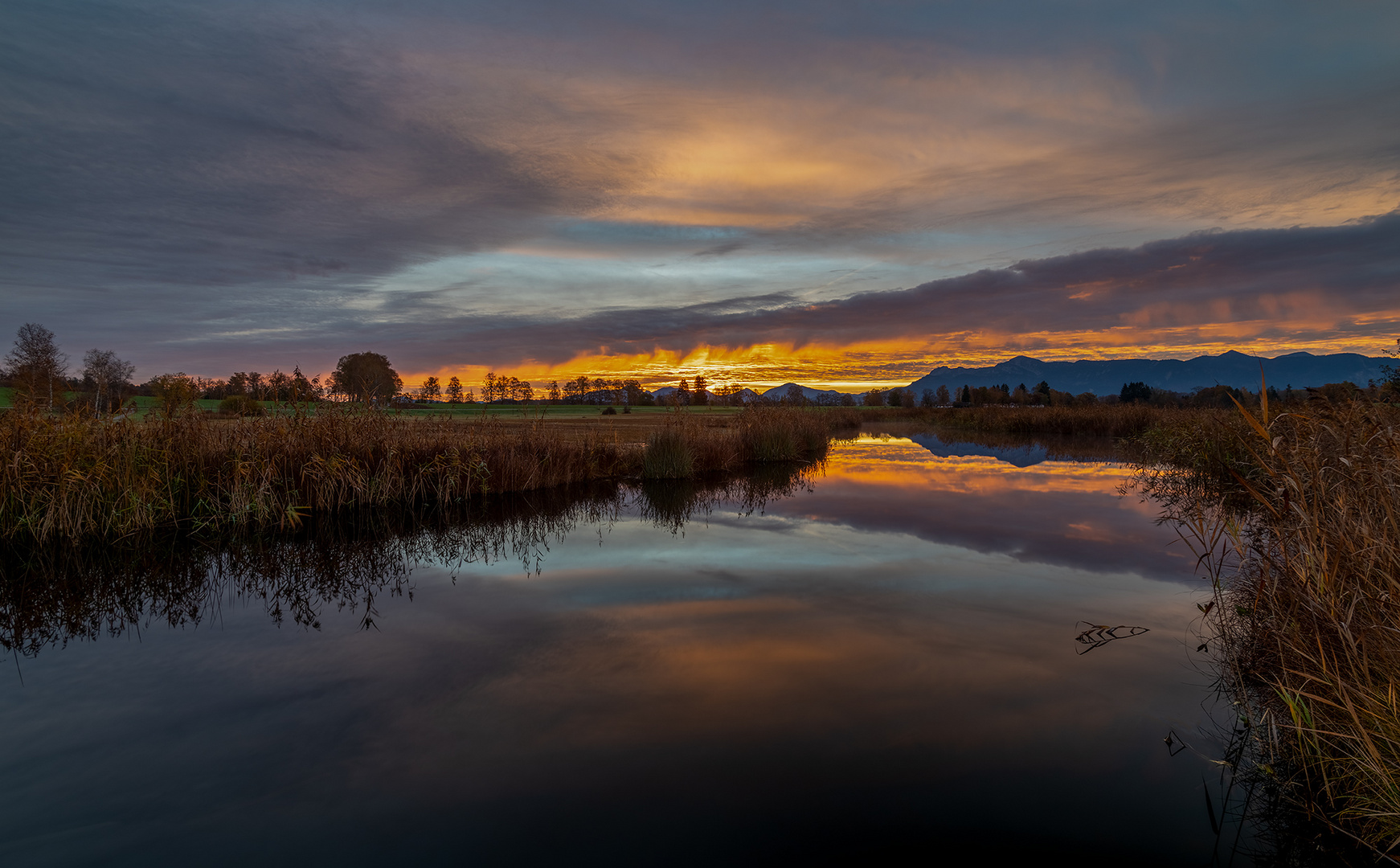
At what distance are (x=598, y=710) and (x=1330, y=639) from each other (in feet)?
16.6

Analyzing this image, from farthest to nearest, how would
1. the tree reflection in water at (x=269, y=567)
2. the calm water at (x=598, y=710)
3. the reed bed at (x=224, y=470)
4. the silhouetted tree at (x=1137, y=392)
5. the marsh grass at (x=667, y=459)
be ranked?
the silhouetted tree at (x=1137, y=392), the marsh grass at (x=667, y=459), the reed bed at (x=224, y=470), the tree reflection in water at (x=269, y=567), the calm water at (x=598, y=710)

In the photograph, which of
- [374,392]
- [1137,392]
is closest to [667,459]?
[374,392]

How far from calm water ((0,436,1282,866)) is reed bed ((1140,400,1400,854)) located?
0.49 m

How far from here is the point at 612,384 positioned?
87.5m

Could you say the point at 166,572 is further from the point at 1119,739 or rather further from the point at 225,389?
the point at 225,389

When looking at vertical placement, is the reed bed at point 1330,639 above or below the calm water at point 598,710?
above

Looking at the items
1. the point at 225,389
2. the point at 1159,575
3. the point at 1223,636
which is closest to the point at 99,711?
the point at 1223,636

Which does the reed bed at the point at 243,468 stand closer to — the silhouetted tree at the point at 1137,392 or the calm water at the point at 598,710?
the calm water at the point at 598,710

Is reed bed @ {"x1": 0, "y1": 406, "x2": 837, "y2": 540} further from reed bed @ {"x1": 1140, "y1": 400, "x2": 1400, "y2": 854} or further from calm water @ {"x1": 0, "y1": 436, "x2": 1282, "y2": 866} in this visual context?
reed bed @ {"x1": 1140, "y1": 400, "x2": 1400, "y2": 854}

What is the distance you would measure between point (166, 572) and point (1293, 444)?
13.1 metres

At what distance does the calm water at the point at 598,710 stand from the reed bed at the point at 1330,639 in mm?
489

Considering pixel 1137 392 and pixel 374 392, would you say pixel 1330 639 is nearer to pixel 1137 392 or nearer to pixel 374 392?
pixel 374 392

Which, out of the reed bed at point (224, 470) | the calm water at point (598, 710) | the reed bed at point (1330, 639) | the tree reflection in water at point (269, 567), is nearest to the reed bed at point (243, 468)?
the reed bed at point (224, 470)

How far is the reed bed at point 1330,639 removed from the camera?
3.05m
